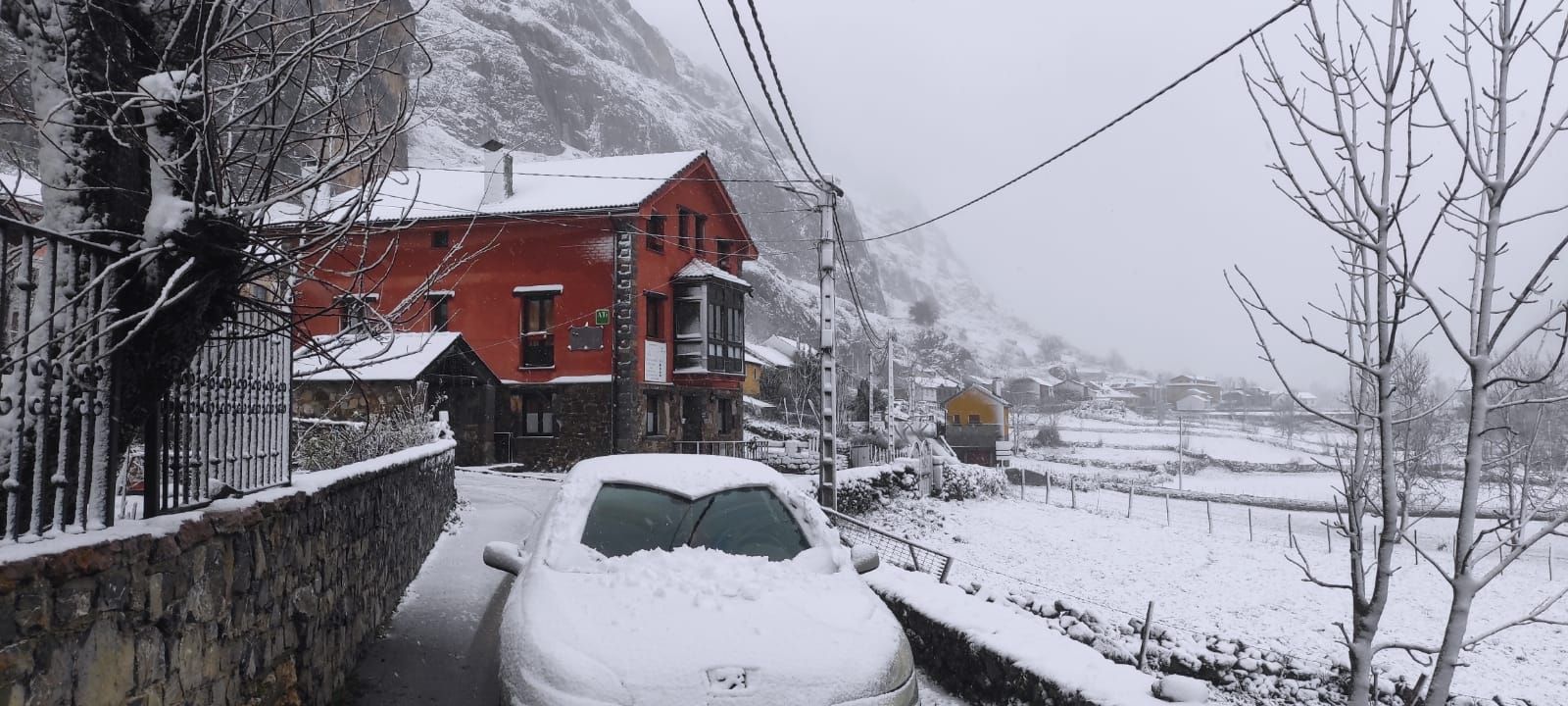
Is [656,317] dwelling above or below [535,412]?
above

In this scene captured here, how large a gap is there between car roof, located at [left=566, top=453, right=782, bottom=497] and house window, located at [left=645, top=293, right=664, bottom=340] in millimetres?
21172

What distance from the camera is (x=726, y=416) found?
30.7m

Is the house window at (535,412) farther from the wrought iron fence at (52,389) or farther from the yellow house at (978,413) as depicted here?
the yellow house at (978,413)

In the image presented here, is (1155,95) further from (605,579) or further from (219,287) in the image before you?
(219,287)

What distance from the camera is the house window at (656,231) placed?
2646 centimetres

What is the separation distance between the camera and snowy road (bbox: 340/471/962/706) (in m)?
5.76

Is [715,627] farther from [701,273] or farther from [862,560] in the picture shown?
[701,273]

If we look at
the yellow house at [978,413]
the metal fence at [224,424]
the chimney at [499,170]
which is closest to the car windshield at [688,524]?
the metal fence at [224,424]

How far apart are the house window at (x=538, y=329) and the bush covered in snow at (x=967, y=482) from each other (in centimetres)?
1355

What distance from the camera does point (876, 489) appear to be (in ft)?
74.4

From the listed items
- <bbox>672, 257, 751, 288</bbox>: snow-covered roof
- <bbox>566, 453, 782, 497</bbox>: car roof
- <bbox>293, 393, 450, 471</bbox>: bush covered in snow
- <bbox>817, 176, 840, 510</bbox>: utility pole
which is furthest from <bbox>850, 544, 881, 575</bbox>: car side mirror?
<bbox>672, 257, 751, 288</bbox>: snow-covered roof

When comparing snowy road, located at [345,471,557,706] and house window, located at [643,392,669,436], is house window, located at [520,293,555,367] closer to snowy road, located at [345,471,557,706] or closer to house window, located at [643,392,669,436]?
house window, located at [643,392,669,436]

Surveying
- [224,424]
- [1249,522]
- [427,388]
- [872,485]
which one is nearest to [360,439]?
[427,388]

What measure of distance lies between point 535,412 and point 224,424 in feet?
73.5
